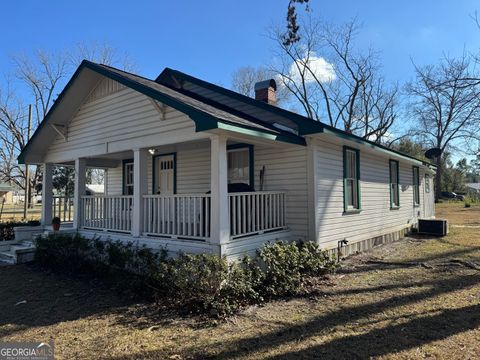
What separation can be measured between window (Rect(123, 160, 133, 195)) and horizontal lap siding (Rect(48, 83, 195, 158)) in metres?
2.42

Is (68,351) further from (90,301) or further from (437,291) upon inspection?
(437,291)

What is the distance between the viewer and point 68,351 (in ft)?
13.8

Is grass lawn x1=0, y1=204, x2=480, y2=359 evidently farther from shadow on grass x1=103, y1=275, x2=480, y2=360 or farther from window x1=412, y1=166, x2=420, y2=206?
window x1=412, y1=166, x2=420, y2=206

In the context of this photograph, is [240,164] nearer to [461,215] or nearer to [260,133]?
[260,133]

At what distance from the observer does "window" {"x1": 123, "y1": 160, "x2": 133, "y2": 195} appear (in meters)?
12.8

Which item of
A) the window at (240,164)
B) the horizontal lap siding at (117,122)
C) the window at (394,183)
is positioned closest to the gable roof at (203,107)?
the horizontal lap siding at (117,122)

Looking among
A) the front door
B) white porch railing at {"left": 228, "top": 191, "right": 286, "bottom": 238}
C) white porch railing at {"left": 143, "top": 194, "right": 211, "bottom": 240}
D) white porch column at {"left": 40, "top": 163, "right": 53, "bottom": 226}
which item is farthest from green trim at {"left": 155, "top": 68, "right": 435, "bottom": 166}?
white porch column at {"left": 40, "top": 163, "right": 53, "bottom": 226}

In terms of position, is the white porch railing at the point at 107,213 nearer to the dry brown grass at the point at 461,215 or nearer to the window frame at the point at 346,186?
the window frame at the point at 346,186

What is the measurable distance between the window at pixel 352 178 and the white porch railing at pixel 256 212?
2523mm

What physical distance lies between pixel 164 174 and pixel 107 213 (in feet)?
9.31

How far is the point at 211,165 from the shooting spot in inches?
262

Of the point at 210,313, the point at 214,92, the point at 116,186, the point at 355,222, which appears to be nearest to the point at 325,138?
the point at 355,222

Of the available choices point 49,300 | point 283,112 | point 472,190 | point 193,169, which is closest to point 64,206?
point 193,169

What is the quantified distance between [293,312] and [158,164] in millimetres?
7772
